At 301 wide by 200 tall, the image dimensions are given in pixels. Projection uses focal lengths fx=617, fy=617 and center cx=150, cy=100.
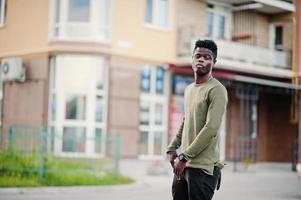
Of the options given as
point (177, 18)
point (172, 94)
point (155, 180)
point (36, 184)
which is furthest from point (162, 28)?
point (36, 184)

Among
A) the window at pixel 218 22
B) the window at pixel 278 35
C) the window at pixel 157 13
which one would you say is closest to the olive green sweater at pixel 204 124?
the window at pixel 157 13

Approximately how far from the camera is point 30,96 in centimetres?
1689

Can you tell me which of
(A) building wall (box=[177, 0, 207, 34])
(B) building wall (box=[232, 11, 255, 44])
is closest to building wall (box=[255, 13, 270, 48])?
(B) building wall (box=[232, 11, 255, 44])

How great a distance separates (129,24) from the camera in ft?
58.1

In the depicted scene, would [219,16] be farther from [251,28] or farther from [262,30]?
[262,30]

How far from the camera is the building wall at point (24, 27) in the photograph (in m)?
14.3

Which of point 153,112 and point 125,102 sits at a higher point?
point 125,102

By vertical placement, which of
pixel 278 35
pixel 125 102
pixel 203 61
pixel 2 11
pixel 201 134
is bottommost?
pixel 201 134

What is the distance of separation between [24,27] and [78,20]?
2652 millimetres

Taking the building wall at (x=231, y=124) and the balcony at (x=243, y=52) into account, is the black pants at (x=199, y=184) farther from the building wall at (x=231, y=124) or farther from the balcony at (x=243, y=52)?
the building wall at (x=231, y=124)

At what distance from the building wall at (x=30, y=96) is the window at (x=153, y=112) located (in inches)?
115

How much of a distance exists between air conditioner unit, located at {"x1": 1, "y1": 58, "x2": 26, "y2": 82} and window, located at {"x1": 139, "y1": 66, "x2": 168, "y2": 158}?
3.75 metres

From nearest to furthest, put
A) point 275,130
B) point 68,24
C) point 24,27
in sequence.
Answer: point 24,27, point 68,24, point 275,130

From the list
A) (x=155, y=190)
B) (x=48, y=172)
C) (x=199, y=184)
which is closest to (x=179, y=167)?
(x=199, y=184)
